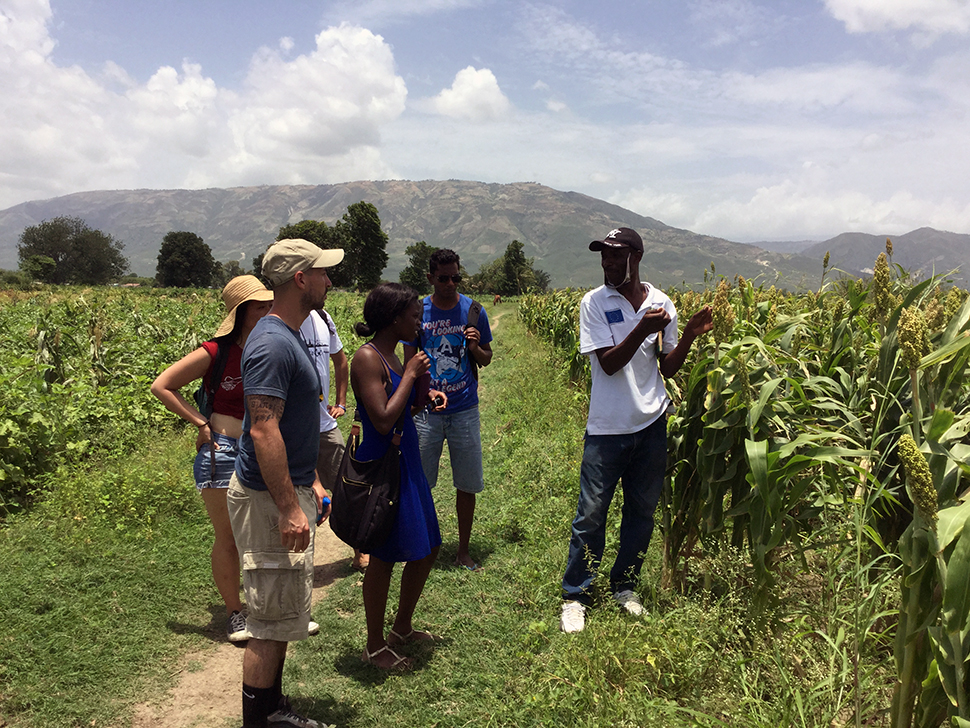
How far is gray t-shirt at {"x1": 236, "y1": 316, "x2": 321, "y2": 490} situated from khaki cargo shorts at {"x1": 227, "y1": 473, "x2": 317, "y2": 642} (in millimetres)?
105

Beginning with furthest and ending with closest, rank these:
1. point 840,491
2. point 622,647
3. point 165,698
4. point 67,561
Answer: point 67,561 < point 165,698 < point 622,647 < point 840,491

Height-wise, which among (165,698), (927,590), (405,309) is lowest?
(165,698)

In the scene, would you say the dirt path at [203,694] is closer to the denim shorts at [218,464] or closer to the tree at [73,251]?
the denim shorts at [218,464]

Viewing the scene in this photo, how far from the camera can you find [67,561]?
14.0 ft

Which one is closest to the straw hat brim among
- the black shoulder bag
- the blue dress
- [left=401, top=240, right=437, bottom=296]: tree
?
the blue dress

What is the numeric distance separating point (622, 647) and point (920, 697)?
1319 mm

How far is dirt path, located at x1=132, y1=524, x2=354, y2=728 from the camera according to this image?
10.00 feet

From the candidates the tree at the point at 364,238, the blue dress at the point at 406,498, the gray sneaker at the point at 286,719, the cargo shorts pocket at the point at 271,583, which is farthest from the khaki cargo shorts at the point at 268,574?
the tree at the point at 364,238

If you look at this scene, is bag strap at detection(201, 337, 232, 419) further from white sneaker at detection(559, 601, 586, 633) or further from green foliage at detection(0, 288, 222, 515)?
green foliage at detection(0, 288, 222, 515)

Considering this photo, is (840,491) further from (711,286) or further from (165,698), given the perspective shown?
(165,698)

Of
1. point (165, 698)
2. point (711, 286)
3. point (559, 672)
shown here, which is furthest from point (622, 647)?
point (711, 286)

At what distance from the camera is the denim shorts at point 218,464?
3.54 meters

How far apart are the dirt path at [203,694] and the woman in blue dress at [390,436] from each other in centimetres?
75

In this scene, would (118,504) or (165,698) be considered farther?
(118,504)
